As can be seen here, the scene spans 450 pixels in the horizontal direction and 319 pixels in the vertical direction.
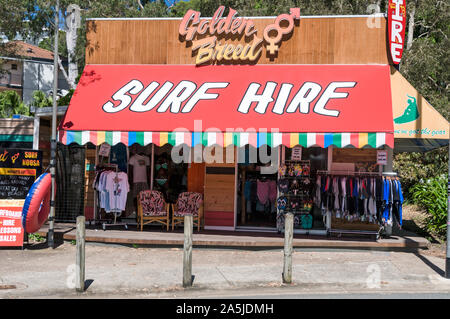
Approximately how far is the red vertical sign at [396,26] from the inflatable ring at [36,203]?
8.99 m

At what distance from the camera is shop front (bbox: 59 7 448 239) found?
1143cm

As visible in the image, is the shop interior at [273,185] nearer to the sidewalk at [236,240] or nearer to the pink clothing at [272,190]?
the pink clothing at [272,190]

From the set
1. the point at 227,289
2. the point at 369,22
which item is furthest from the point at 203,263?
the point at 369,22

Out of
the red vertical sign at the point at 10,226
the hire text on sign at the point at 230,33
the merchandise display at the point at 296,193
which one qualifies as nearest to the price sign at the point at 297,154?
the merchandise display at the point at 296,193

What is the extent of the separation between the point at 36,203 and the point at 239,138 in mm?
4742

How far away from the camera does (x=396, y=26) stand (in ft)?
41.3

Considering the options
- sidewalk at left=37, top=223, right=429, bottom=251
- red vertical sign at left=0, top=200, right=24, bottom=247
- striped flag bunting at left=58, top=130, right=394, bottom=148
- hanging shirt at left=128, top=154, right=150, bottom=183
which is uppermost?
striped flag bunting at left=58, top=130, right=394, bottom=148

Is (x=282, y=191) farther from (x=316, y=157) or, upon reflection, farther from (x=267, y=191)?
(x=316, y=157)

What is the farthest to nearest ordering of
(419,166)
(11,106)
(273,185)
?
(11,106) → (419,166) → (273,185)

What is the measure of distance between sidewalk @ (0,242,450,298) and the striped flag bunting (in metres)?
2.54

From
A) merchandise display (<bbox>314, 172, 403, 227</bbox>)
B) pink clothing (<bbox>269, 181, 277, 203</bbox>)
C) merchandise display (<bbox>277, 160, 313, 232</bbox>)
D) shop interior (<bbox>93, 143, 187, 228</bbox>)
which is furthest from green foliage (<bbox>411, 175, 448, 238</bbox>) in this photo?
shop interior (<bbox>93, 143, 187, 228</bbox>)

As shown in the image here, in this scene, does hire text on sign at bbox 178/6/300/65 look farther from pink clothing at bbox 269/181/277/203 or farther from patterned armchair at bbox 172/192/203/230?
patterned armchair at bbox 172/192/203/230

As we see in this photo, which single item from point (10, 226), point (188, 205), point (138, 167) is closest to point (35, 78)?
point (138, 167)
